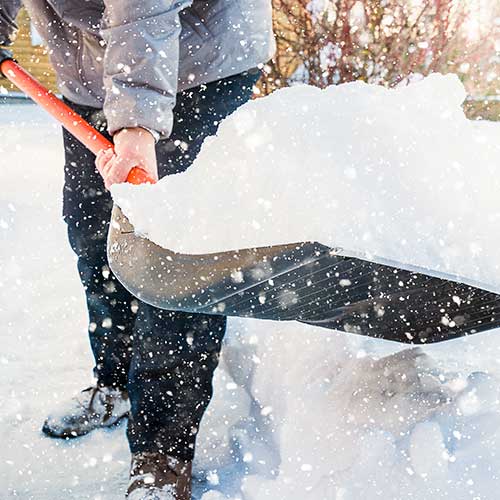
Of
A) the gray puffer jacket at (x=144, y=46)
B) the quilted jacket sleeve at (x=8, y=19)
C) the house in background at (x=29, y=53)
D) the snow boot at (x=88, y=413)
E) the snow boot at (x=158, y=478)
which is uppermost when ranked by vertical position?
the gray puffer jacket at (x=144, y=46)

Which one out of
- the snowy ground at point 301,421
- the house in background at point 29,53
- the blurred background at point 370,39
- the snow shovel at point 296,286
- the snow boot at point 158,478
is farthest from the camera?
the house in background at point 29,53

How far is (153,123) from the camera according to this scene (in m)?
1.47

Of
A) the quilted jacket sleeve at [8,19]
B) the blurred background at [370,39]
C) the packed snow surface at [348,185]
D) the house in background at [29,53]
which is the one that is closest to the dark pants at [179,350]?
the packed snow surface at [348,185]

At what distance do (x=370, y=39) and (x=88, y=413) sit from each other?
356cm

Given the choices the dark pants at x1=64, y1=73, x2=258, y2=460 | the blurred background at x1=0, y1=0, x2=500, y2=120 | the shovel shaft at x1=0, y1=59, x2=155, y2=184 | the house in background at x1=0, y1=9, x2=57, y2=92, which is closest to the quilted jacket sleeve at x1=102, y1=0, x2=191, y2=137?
the shovel shaft at x1=0, y1=59, x2=155, y2=184

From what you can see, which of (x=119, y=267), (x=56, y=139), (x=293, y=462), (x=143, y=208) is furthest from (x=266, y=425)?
(x=56, y=139)

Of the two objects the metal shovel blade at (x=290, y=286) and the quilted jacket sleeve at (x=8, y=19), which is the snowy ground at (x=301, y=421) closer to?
the metal shovel blade at (x=290, y=286)

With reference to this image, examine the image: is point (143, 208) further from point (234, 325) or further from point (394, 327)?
point (234, 325)

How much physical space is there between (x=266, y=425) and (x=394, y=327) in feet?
1.76

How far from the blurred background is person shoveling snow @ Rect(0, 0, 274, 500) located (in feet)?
9.81

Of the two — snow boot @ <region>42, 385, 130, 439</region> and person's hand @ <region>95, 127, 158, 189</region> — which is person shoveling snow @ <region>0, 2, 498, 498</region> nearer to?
person's hand @ <region>95, 127, 158, 189</region>

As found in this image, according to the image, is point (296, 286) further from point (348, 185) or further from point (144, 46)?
point (144, 46)

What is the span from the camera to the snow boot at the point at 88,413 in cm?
205

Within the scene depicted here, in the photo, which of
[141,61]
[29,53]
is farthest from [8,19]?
[29,53]
